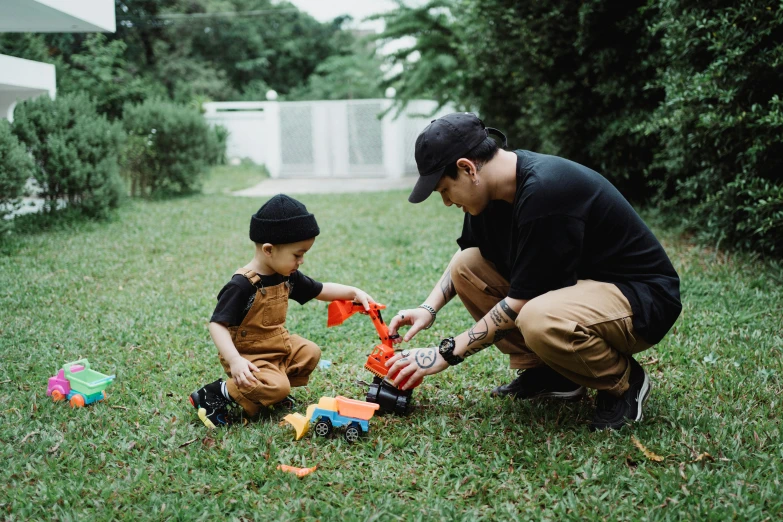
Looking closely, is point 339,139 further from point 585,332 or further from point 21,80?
point 585,332

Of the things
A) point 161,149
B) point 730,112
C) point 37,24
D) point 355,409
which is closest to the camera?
point 355,409

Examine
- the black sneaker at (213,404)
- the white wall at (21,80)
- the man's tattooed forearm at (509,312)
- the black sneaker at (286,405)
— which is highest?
the white wall at (21,80)

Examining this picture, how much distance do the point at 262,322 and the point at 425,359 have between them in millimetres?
798

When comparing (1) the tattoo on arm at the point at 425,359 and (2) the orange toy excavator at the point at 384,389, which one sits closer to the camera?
(1) the tattoo on arm at the point at 425,359

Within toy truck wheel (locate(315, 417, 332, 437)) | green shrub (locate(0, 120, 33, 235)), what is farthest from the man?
green shrub (locate(0, 120, 33, 235))

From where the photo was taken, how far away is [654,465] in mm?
2492

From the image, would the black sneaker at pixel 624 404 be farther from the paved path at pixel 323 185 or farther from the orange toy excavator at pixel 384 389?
the paved path at pixel 323 185

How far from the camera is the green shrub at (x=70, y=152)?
774 cm

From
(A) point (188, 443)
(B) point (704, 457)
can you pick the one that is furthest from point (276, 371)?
(B) point (704, 457)

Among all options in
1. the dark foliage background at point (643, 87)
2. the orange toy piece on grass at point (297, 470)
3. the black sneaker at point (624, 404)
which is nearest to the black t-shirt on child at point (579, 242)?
the black sneaker at point (624, 404)

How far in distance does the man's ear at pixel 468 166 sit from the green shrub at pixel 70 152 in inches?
266

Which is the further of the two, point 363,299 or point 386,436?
point 363,299

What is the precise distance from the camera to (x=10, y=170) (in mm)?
6789

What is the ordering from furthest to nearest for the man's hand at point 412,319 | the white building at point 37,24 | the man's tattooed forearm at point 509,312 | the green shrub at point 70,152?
the green shrub at point 70,152
the white building at point 37,24
the man's hand at point 412,319
the man's tattooed forearm at point 509,312
